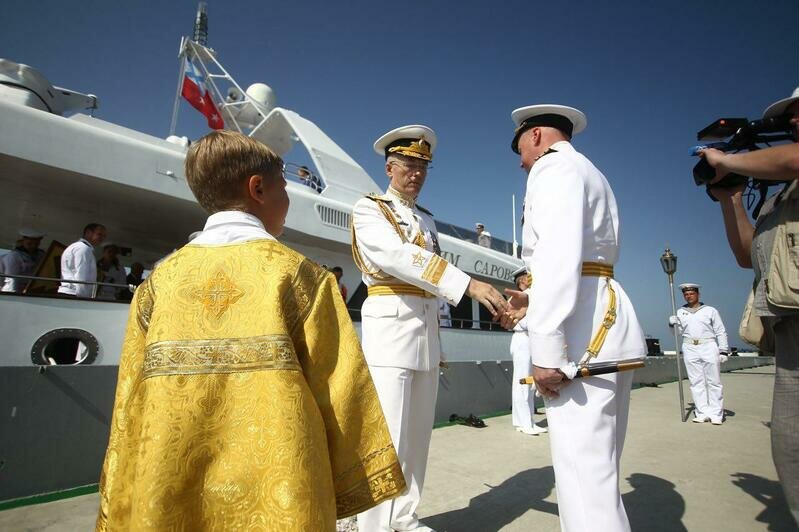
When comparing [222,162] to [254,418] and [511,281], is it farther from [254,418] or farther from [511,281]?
[511,281]

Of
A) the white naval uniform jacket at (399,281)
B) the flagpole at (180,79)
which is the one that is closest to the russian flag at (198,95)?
the flagpole at (180,79)

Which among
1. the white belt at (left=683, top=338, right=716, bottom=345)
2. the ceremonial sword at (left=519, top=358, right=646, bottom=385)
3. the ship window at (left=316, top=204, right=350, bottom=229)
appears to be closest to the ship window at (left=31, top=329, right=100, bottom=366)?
the ship window at (left=316, top=204, right=350, bottom=229)

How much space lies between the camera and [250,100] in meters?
10.4

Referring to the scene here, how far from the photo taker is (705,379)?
6.82 metres

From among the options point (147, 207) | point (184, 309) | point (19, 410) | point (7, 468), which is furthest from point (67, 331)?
point (184, 309)

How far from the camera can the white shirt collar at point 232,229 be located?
1180 mm

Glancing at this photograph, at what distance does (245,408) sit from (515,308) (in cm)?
150

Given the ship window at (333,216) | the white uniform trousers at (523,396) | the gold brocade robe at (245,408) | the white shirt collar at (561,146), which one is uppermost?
the ship window at (333,216)

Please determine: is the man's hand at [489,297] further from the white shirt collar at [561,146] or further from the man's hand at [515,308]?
the white shirt collar at [561,146]

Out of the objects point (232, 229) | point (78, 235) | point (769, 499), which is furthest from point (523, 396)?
point (78, 235)

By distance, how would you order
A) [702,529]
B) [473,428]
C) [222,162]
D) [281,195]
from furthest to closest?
[473,428], [702,529], [281,195], [222,162]

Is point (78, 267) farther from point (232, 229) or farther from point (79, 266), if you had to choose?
point (232, 229)

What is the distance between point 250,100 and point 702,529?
1111cm

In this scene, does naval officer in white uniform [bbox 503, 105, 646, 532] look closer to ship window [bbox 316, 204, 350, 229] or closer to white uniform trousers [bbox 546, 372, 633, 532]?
white uniform trousers [bbox 546, 372, 633, 532]
